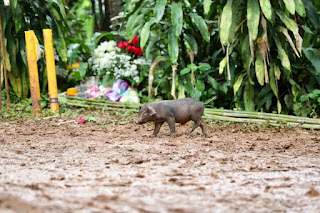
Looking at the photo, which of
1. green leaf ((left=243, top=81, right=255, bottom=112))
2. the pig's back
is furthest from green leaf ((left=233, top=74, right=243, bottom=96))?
the pig's back

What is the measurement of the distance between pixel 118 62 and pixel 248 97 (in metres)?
2.60

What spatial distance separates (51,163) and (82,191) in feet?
3.53

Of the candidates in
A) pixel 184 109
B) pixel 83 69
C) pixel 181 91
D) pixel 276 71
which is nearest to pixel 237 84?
pixel 276 71

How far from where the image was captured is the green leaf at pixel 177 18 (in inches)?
239

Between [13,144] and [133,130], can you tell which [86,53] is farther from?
[13,144]

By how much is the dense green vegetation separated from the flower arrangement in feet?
0.95

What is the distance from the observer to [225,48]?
22.2ft

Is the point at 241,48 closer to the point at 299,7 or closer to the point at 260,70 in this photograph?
the point at 260,70

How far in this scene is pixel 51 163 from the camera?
3311 mm

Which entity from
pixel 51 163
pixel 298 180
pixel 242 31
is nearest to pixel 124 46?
pixel 242 31

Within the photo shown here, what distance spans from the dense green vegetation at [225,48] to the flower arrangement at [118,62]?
289 mm

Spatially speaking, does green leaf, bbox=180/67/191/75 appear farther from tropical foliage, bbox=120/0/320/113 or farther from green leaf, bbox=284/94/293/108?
green leaf, bbox=284/94/293/108

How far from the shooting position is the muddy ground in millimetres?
2068

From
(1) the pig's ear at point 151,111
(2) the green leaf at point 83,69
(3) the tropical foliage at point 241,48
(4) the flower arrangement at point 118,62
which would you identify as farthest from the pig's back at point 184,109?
(2) the green leaf at point 83,69
